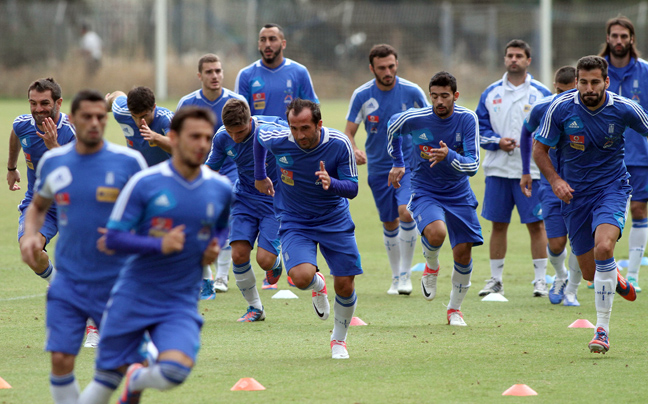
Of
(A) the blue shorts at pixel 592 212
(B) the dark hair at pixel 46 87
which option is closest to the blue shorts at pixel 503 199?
(A) the blue shorts at pixel 592 212

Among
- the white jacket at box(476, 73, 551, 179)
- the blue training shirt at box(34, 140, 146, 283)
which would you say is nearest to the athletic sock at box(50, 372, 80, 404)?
the blue training shirt at box(34, 140, 146, 283)

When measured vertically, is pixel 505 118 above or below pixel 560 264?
above

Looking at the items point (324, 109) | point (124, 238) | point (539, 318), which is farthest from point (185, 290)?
point (324, 109)

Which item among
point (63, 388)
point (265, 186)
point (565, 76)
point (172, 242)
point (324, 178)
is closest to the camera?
point (172, 242)

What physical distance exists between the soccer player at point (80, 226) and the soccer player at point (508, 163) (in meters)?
5.65

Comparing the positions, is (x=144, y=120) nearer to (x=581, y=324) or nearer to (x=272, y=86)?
(x=272, y=86)

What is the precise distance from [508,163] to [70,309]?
6058 millimetres

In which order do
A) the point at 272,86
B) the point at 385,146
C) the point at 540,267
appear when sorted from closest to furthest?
the point at 540,267 < the point at 385,146 < the point at 272,86

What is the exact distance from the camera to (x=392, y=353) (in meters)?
6.71

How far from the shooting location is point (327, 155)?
21.6ft

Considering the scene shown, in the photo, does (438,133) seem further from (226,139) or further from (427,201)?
(226,139)

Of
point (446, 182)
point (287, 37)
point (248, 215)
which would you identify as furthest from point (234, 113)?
point (287, 37)

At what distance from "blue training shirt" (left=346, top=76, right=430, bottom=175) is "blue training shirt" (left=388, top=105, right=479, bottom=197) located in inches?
65.8

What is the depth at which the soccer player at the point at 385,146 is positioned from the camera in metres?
9.76
